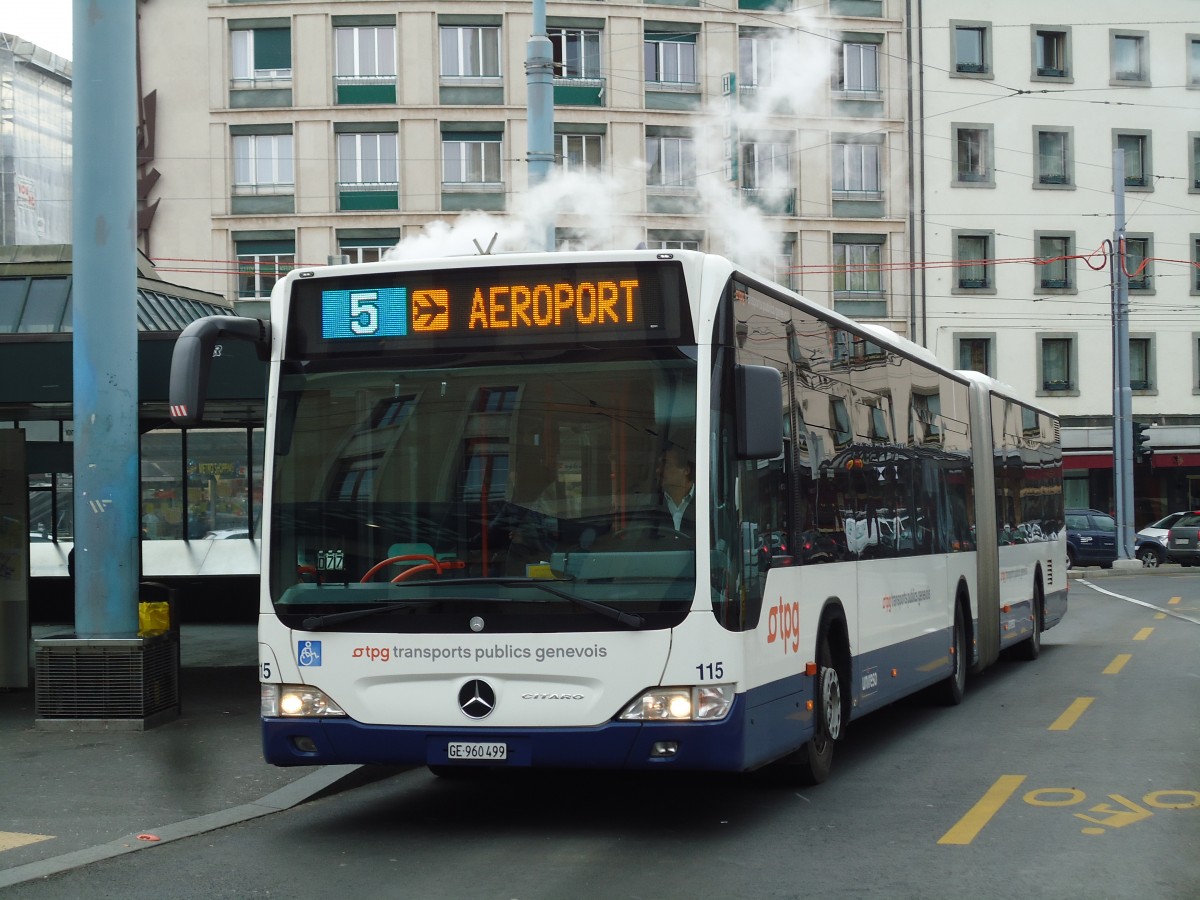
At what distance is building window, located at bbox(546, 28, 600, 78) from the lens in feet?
158

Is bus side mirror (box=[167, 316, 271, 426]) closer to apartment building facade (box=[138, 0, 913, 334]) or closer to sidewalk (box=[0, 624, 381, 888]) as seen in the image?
sidewalk (box=[0, 624, 381, 888])

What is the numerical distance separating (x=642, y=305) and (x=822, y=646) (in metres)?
2.59

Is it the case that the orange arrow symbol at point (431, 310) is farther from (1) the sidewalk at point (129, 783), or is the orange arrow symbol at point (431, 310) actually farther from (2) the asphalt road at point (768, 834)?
(1) the sidewalk at point (129, 783)

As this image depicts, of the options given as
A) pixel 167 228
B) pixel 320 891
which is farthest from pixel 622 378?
pixel 167 228

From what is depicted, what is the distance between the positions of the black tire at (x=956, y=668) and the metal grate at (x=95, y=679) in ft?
20.3

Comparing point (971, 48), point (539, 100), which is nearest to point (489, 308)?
point (539, 100)

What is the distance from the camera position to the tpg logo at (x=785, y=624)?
847cm

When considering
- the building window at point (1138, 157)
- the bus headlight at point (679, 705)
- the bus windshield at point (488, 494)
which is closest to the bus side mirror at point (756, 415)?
the bus windshield at point (488, 494)

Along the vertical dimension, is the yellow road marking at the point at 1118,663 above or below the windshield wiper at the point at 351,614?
below

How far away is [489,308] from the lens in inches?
324

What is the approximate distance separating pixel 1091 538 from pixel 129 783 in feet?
116

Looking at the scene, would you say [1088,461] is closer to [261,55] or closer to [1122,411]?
[1122,411]

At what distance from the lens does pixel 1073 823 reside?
27.2 ft

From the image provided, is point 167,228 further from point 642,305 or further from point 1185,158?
point 642,305
